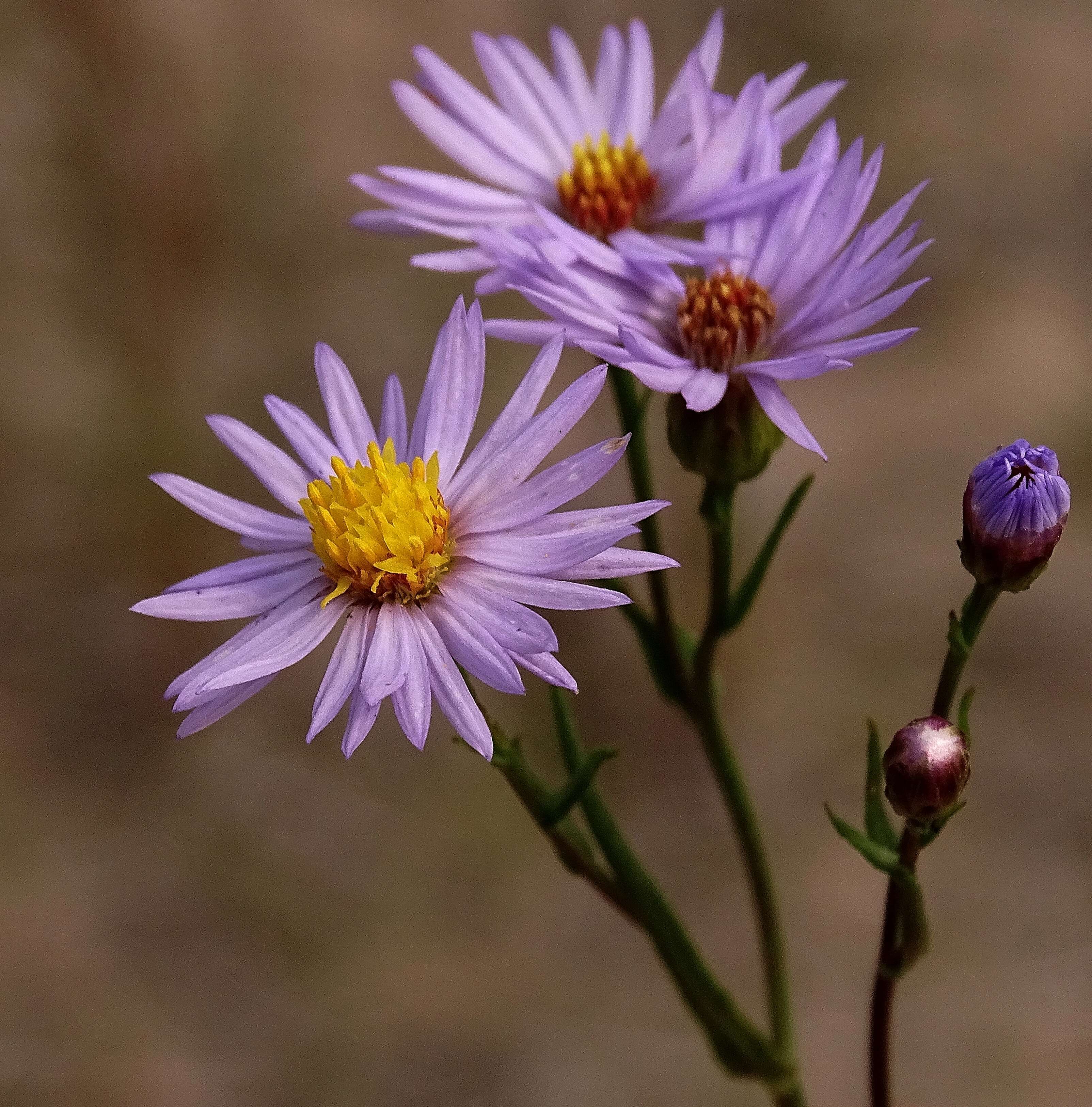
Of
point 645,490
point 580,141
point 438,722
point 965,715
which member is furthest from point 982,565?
point 438,722

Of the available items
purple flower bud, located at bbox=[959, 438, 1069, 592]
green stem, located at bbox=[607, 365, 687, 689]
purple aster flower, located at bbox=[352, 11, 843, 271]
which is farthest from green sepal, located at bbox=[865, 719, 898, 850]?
purple aster flower, located at bbox=[352, 11, 843, 271]

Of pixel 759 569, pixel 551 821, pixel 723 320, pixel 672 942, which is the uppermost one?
pixel 723 320

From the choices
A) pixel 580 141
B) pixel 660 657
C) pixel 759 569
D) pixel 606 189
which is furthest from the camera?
pixel 580 141

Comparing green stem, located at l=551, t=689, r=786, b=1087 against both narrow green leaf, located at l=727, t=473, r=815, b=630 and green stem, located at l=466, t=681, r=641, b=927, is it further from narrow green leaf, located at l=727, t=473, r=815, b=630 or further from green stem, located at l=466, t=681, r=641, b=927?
narrow green leaf, located at l=727, t=473, r=815, b=630

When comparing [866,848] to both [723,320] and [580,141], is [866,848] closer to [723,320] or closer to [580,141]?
[723,320]

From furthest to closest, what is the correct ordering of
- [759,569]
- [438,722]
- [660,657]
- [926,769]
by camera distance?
1. [438,722]
2. [660,657]
3. [759,569]
4. [926,769]

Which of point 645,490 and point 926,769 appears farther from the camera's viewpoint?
point 645,490

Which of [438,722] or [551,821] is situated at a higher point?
[551,821]
